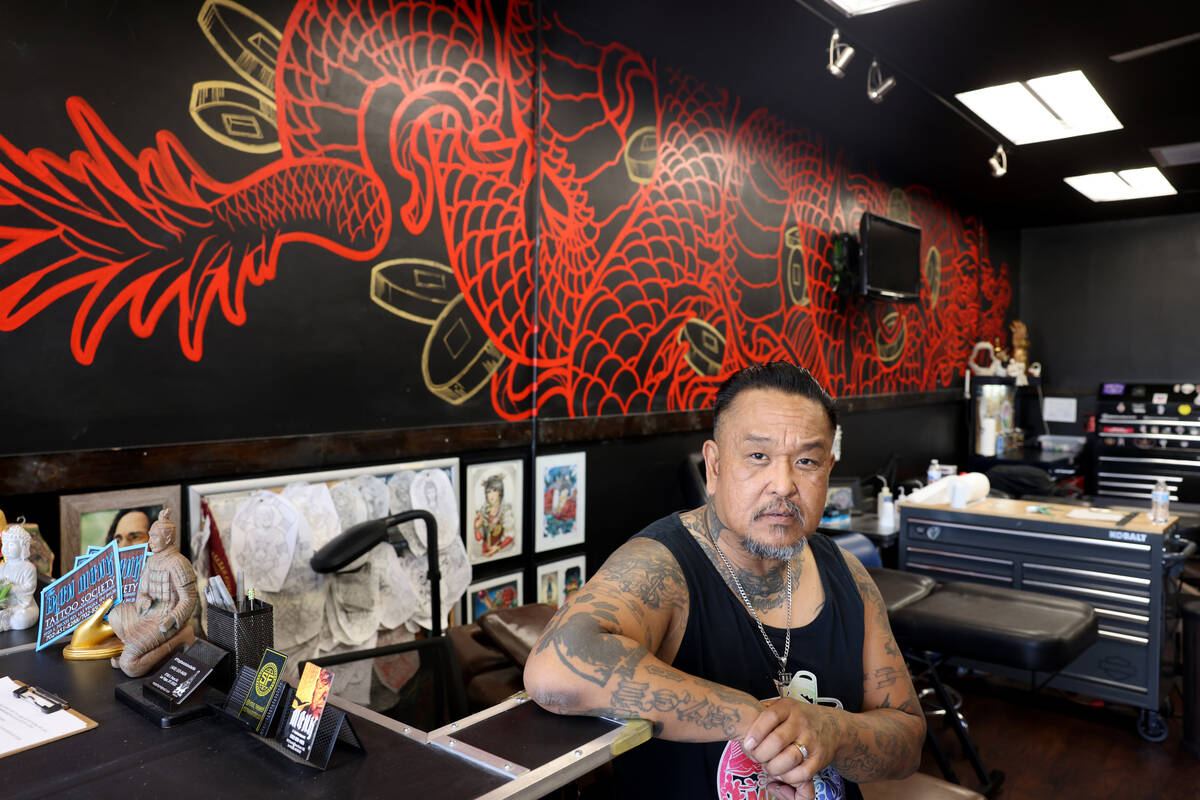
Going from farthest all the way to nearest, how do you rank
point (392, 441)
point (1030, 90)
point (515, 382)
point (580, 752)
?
point (1030, 90) → point (515, 382) → point (392, 441) → point (580, 752)

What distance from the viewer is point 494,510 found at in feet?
10.7

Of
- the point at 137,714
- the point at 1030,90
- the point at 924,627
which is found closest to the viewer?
the point at 137,714

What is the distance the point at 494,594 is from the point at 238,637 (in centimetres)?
195

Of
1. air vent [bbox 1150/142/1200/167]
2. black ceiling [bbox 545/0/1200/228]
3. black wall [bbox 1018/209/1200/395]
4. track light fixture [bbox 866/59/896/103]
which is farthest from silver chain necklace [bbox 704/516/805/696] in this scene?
black wall [bbox 1018/209/1200/395]

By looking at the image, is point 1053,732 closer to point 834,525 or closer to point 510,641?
point 834,525

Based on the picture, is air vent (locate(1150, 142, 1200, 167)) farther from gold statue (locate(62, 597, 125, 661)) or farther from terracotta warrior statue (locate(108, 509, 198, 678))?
gold statue (locate(62, 597, 125, 661))

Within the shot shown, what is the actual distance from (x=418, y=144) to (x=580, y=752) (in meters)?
2.32

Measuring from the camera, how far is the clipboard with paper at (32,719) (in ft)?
4.01

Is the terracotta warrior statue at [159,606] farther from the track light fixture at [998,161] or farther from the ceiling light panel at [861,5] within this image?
the track light fixture at [998,161]

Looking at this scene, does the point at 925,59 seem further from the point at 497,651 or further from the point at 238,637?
the point at 238,637

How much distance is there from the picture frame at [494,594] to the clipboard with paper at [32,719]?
1.84m

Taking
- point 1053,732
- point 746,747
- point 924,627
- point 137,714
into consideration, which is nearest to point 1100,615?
point 1053,732

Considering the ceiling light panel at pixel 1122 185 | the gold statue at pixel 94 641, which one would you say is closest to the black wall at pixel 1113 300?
the ceiling light panel at pixel 1122 185

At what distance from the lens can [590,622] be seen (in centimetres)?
148
